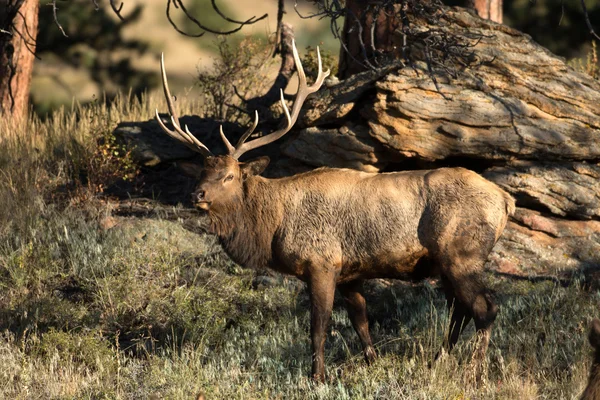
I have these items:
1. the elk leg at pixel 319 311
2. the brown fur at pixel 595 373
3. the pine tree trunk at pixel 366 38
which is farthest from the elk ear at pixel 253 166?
the brown fur at pixel 595 373

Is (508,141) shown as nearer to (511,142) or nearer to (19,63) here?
(511,142)

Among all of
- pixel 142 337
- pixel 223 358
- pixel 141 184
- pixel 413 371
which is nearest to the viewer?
pixel 413 371

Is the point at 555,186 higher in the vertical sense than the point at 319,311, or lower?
higher

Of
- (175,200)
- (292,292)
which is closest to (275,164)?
(175,200)

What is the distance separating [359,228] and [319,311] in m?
0.77

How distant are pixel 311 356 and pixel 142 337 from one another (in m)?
1.70

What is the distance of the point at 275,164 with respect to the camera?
1078 cm

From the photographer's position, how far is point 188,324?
27.1 ft

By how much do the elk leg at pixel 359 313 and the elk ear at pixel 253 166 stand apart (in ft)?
4.19

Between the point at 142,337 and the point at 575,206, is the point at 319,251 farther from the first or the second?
the point at 575,206

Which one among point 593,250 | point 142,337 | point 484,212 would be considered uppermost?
point 484,212

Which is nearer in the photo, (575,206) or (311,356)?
(311,356)

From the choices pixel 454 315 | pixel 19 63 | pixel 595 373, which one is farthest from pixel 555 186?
pixel 19 63

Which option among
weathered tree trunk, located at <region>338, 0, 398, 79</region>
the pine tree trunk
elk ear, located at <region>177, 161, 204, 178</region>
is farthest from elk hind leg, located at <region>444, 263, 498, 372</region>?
weathered tree trunk, located at <region>338, 0, 398, 79</region>
